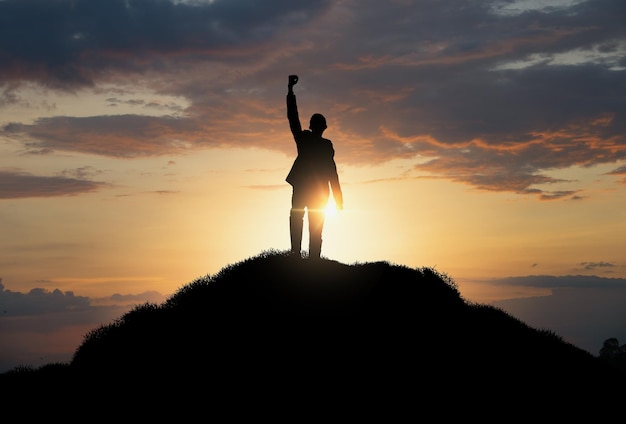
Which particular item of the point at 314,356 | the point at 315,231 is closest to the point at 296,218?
the point at 315,231

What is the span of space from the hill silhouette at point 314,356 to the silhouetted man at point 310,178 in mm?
1160

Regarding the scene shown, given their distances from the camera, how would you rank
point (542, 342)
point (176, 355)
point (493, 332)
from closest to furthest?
1. point (176, 355)
2. point (493, 332)
3. point (542, 342)

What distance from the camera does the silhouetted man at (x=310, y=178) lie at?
2191 cm

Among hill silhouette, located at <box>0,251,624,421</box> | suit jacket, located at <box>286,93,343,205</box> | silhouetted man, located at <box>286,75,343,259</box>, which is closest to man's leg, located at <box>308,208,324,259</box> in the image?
silhouetted man, located at <box>286,75,343,259</box>

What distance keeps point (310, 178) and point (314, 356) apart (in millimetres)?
6007

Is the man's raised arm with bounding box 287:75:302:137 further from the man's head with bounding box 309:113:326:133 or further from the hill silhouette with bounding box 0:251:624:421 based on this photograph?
the hill silhouette with bounding box 0:251:624:421

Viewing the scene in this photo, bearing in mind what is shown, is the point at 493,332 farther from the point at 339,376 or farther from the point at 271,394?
the point at 271,394

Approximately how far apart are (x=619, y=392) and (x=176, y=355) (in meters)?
16.7

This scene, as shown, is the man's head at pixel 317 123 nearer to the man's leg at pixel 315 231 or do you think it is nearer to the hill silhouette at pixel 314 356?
the man's leg at pixel 315 231

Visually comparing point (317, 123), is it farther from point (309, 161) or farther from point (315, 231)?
point (315, 231)

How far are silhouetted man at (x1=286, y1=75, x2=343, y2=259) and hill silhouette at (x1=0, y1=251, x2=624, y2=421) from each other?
3.80 ft

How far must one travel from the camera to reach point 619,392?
25.2 metres

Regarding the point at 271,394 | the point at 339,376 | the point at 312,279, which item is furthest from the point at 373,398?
the point at 312,279

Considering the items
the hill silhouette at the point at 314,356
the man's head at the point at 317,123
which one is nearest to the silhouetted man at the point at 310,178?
the man's head at the point at 317,123
